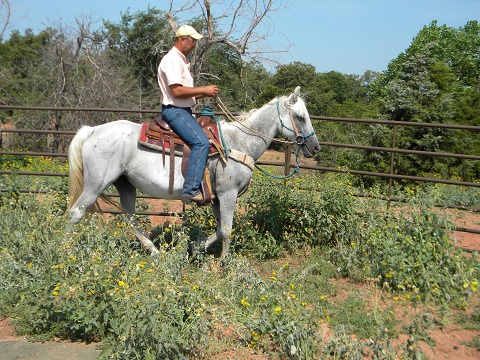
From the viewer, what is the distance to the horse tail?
5.36 meters

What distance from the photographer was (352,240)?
587 centimetres

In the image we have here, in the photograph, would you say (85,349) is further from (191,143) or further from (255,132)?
(255,132)

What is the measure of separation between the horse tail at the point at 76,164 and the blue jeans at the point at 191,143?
3.09 feet

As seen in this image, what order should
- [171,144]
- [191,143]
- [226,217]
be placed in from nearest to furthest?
[191,143]
[171,144]
[226,217]

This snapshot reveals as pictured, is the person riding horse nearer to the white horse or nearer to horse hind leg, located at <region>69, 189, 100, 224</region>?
the white horse

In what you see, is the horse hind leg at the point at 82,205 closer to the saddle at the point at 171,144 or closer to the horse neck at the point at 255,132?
the saddle at the point at 171,144

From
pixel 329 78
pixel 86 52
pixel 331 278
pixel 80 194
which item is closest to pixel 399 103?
pixel 86 52

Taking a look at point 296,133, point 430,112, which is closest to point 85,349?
point 296,133

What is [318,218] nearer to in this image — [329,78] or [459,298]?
[459,298]

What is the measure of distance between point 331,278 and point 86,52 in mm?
15390

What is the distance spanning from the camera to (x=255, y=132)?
568 cm

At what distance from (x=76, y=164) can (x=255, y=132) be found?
1.96m

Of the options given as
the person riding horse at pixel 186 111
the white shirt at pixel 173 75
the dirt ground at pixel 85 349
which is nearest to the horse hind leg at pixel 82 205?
the person riding horse at pixel 186 111

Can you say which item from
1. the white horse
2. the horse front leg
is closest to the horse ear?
the white horse
